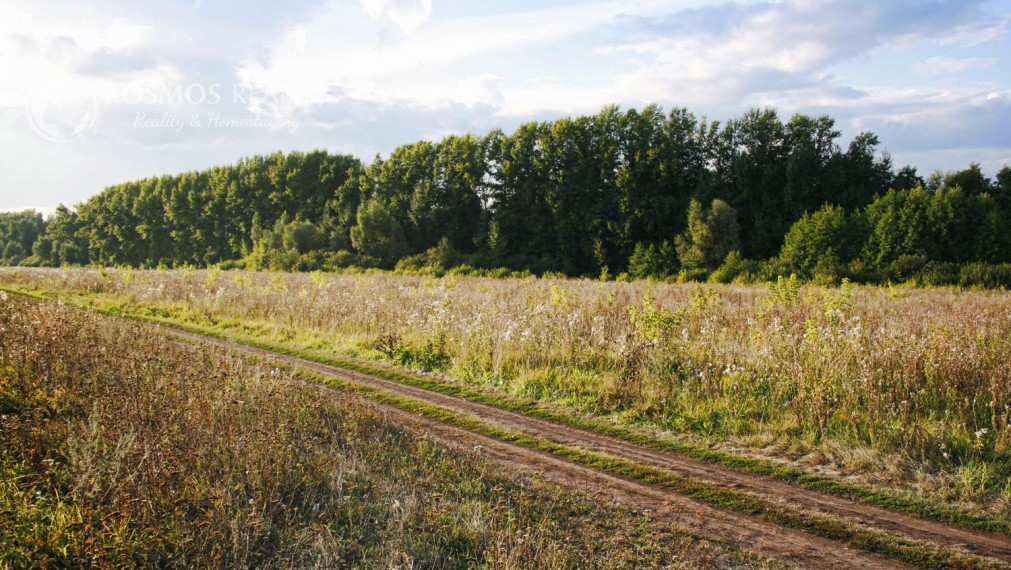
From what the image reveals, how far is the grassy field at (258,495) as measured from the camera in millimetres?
4211

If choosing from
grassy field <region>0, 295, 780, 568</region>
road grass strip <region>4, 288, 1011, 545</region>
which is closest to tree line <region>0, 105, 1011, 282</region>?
road grass strip <region>4, 288, 1011, 545</region>

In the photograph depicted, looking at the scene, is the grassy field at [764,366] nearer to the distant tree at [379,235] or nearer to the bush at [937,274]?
the bush at [937,274]

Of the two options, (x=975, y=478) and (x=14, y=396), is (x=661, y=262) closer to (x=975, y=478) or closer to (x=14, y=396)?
(x=975, y=478)

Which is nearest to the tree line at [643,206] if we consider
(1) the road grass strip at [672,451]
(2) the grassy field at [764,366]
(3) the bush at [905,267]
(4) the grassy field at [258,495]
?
(3) the bush at [905,267]

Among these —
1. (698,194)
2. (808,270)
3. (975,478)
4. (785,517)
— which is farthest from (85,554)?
(698,194)

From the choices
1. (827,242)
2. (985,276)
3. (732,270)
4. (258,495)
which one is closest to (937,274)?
(985,276)

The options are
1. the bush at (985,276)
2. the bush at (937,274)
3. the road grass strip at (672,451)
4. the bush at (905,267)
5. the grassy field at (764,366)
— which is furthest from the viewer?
the bush at (905,267)

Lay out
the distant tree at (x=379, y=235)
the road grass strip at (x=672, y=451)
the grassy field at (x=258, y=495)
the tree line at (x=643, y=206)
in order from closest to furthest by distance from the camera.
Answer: the grassy field at (x=258, y=495) → the road grass strip at (x=672, y=451) → the tree line at (x=643, y=206) → the distant tree at (x=379, y=235)

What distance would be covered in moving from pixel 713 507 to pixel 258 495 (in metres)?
4.28

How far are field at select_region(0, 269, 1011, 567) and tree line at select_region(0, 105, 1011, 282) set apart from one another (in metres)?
19.4

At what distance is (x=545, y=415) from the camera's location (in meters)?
8.52

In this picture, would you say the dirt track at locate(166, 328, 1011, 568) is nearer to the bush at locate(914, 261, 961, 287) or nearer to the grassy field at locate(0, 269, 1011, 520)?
the grassy field at locate(0, 269, 1011, 520)

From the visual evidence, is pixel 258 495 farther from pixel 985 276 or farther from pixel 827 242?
pixel 827 242

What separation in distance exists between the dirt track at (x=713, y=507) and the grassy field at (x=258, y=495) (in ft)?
1.17
